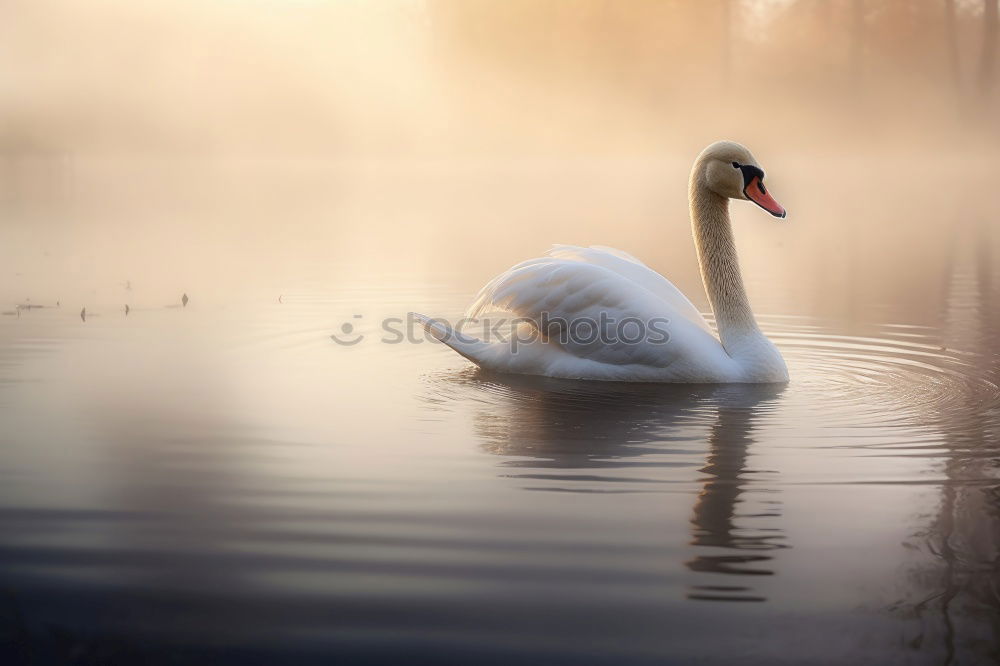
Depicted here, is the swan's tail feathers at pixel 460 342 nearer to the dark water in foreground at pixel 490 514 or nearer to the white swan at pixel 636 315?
the white swan at pixel 636 315

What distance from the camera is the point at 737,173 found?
336 inches

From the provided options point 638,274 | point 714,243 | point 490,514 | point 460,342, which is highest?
point 714,243

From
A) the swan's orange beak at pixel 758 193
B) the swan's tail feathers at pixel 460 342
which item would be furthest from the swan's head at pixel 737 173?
the swan's tail feathers at pixel 460 342

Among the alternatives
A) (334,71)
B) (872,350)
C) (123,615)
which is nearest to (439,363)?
(872,350)

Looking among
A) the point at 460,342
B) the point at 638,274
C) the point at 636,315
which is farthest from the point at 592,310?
the point at 460,342

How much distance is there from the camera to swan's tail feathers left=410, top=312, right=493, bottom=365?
8.73m

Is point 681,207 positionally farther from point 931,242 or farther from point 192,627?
point 192,627

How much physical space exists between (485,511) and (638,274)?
3737 mm

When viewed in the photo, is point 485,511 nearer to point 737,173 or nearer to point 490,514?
point 490,514

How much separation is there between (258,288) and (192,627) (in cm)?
978

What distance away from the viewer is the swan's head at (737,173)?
8.52m

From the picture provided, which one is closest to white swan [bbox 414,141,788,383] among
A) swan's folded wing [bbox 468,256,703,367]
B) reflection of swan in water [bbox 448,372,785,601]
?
swan's folded wing [bbox 468,256,703,367]

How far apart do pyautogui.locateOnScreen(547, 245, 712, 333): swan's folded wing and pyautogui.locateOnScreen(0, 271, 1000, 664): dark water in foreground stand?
Answer: 81 centimetres

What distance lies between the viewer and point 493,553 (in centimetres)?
479
